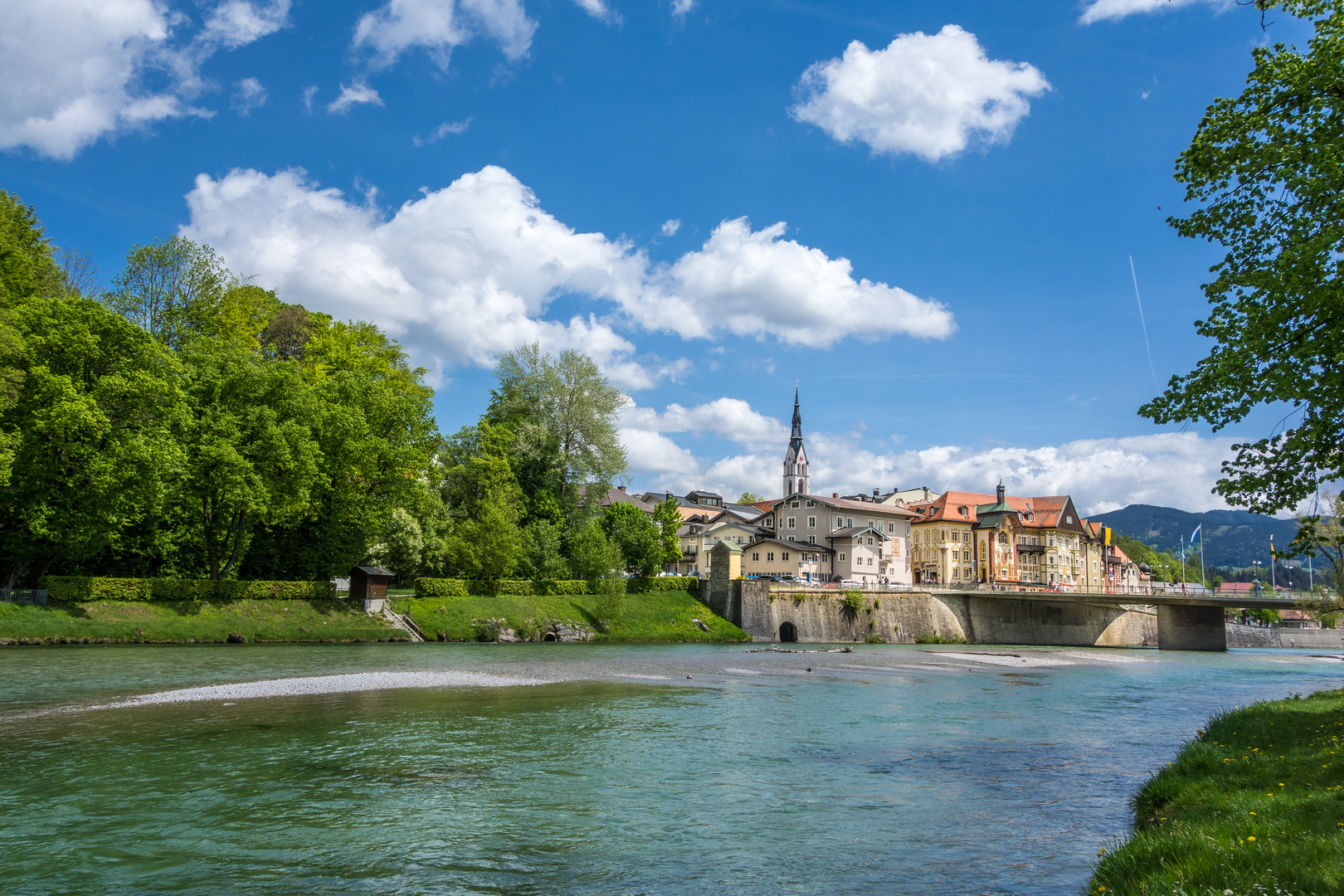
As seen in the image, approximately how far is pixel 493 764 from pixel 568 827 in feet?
16.5

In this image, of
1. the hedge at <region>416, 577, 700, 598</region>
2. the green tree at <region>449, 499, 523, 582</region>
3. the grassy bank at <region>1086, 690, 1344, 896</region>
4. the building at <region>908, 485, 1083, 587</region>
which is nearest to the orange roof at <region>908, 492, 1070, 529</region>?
the building at <region>908, 485, 1083, 587</region>

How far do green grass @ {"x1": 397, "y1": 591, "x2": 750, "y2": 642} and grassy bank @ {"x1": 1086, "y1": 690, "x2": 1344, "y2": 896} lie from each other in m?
48.0

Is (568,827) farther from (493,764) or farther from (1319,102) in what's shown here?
(1319,102)

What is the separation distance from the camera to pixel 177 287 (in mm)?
59188

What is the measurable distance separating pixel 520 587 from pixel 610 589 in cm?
728

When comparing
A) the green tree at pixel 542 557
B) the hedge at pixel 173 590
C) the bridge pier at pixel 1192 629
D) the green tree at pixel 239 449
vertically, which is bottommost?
the bridge pier at pixel 1192 629

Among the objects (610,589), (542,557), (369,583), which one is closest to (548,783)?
(369,583)

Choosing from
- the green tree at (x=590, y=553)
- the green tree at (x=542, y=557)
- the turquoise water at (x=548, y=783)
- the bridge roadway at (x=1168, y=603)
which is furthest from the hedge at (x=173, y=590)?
the bridge roadway at (x=1168, y=603)

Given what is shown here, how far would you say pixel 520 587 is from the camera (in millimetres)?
64312

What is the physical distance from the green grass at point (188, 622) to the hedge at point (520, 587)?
6.46 meters

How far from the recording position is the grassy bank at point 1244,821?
757cm

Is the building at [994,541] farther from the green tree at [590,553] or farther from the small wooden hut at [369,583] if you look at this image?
the small wooden hut at [369,583]

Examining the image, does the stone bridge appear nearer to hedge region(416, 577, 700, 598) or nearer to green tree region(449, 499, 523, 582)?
hedge region(416, 577, 700, 598)

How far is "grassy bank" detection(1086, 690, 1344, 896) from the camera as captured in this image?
7.57 m
